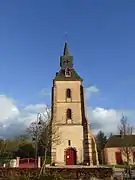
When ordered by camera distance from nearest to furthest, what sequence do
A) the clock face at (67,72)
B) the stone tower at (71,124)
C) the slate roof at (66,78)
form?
the stone tower at (71,124), the slate roof at (66,78), the clock face at (67,72)

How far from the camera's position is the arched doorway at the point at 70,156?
30203 millimetres

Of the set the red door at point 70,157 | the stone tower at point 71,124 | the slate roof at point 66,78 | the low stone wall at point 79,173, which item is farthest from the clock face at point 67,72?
the low stone wall at point 79,173

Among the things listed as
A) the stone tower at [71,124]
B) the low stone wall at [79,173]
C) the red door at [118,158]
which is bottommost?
the red door at [118,158]

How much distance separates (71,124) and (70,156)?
15.6ft

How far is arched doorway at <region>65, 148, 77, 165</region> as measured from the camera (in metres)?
30.2

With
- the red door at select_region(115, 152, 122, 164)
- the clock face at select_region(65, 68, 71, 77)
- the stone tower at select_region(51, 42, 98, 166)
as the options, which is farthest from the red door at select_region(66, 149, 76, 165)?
the red door at select_region(115, 152, 122, 164)

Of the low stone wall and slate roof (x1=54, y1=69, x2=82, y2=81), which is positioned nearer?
the low stone wall

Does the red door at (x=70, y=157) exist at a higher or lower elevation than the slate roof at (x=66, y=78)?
lower

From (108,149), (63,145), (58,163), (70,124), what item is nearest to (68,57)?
(70,124)

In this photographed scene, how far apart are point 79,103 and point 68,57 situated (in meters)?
11.3

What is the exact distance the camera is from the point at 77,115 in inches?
1278

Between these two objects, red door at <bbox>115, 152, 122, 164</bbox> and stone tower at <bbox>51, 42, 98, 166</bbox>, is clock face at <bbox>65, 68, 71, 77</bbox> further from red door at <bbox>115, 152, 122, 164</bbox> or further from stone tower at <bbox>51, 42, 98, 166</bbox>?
red door at <bbox>115, 152, 122, 164</bbox>

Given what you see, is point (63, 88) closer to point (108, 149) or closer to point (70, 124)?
point (70, 124)

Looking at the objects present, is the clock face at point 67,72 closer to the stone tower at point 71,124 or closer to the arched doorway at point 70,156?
the stone tower at point 71,124
